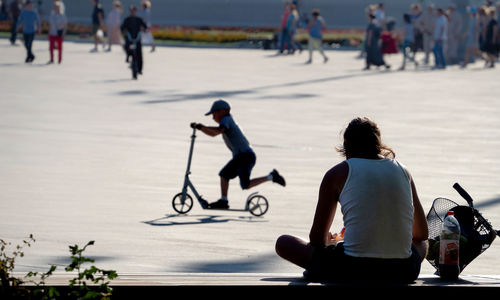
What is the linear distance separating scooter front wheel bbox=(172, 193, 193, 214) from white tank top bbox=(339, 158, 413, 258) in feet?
15.7

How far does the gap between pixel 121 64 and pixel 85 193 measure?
2139cm

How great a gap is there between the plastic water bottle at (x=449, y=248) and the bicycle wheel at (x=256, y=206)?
4.33 metres

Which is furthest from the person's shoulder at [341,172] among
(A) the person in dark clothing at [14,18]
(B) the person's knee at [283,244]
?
(A) the person in dark clothing at [14,18]

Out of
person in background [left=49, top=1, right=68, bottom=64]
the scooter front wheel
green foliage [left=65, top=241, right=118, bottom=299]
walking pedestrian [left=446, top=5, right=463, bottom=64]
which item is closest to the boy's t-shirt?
the scooter front wheel

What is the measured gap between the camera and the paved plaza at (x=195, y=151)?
8656 mm

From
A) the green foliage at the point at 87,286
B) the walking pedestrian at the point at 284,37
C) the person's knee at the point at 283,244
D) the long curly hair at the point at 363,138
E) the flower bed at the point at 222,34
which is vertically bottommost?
the flower bed at the point at 222,34

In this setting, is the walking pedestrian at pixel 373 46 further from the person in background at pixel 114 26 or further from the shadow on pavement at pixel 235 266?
the shadow on pavement at pixel 235 266

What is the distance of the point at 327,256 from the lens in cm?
577

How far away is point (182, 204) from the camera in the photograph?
34.0 feet

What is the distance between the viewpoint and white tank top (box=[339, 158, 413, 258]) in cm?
564

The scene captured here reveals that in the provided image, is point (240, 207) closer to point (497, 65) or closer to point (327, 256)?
point (327, 256)

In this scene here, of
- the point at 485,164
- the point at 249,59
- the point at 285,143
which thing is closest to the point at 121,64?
the point at 249,59

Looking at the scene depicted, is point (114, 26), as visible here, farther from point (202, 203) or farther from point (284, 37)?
point (202, 203)

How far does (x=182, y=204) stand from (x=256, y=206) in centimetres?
72
